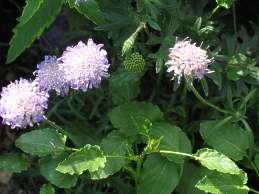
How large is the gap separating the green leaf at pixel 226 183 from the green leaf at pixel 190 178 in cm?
13

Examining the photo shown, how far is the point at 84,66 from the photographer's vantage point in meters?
1.47

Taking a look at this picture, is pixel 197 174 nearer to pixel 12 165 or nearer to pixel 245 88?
pixel 245 88

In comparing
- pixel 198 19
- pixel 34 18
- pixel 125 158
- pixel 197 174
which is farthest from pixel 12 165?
pixel 198 19

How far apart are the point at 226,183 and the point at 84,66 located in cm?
50


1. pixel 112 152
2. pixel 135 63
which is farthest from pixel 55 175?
pixel 135 63

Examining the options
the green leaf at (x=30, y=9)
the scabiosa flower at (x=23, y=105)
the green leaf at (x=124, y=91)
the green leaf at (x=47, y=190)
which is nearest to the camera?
the green leaf at (x=30, y=9)

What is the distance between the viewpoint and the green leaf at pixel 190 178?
1.66 m

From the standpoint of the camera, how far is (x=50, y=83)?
5.09 feet

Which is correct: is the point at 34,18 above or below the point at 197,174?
above

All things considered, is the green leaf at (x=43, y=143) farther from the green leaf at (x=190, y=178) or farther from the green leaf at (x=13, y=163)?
the green leaf at (x=190, y=178)

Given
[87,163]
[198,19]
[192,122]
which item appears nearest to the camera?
[87,163]

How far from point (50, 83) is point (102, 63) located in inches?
6.7

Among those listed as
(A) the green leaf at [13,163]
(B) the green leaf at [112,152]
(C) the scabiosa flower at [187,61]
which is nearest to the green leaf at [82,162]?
(B) the green leaf at [112,152]

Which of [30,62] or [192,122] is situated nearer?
[192,122]
